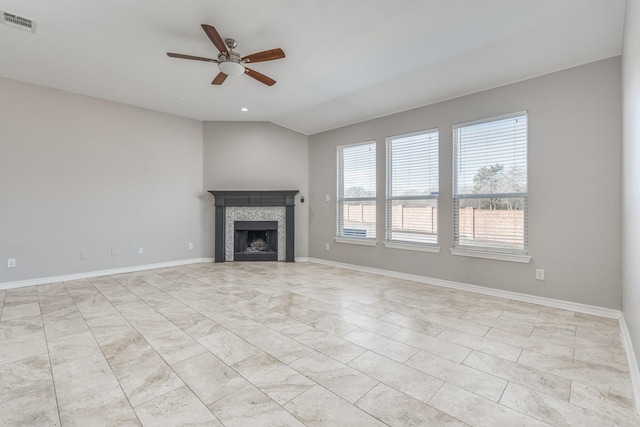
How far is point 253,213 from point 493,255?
4439 mm

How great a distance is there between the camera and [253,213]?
20.8 feet

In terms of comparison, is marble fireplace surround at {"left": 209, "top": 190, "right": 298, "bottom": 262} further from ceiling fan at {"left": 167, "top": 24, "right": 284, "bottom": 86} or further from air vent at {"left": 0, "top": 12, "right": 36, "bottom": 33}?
air vent at {"left": 0, "top": 12, "right": 36, "bottom": 33}

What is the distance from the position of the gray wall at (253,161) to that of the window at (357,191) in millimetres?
917

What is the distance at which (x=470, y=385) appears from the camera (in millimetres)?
1916

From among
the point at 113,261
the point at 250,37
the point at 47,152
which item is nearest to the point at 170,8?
the point at 250,37

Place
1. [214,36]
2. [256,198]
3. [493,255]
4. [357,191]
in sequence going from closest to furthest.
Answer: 1. [214,36]
2. [493,255]
3. [357,191]
4. [256,198]

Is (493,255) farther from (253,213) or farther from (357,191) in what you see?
(253,213)

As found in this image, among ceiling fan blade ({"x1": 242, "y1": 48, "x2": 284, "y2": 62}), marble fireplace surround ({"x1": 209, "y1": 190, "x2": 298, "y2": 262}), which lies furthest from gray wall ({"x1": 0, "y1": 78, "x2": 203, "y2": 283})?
ceiling fan blade ({"x1": 242, "y1": 48, "x2": 284, "y2": 62})

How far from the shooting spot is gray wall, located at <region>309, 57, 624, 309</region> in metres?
3.10

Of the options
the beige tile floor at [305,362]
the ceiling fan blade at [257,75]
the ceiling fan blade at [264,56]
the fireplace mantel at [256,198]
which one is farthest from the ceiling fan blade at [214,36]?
the fireplace mantel at [256,198]

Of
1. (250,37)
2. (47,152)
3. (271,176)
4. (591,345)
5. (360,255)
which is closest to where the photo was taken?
(591,345)

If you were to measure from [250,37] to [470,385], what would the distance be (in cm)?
363

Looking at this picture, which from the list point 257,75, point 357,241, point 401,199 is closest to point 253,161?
point 357,241

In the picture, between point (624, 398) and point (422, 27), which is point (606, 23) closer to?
point (422, 27)
